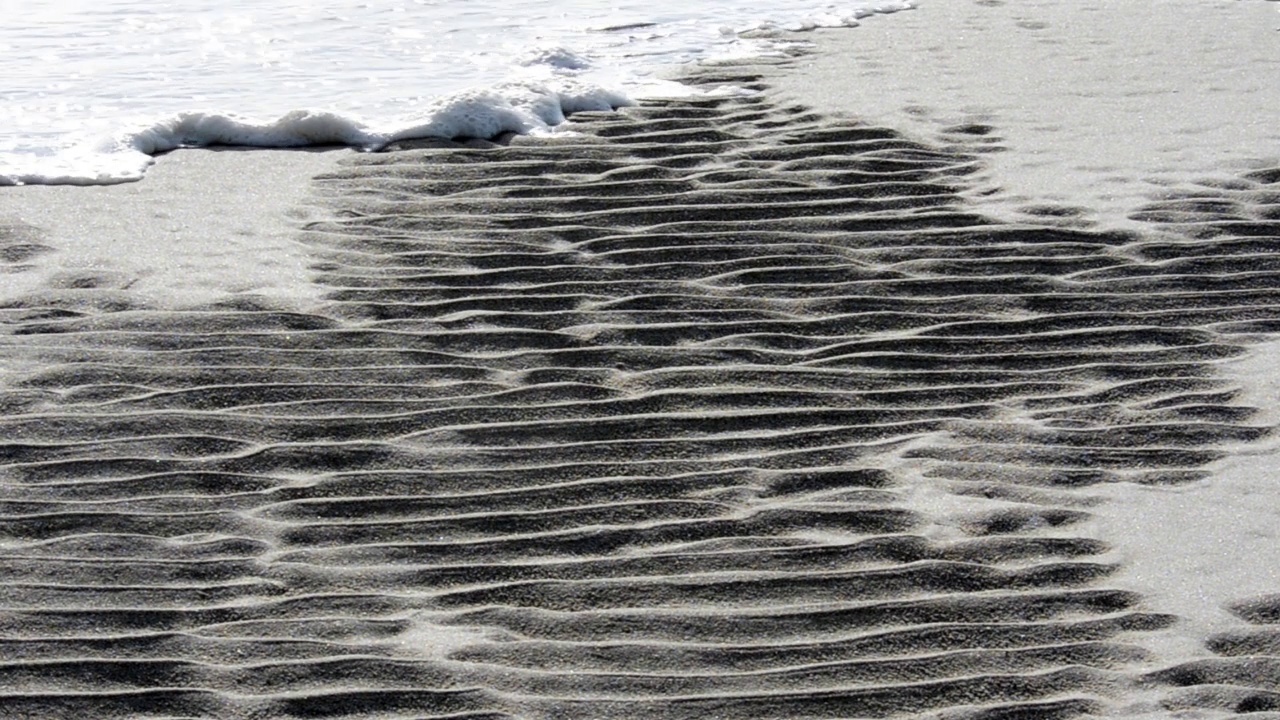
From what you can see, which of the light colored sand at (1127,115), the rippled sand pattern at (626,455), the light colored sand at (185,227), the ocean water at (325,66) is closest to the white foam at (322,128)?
the ocean water at (325,66)

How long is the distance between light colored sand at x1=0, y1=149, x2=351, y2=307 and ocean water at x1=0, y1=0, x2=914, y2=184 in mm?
198

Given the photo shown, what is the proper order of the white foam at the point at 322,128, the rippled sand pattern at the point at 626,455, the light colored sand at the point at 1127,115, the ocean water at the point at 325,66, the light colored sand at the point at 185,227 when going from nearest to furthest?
A: the rippled sand pattern at the point at 626,455 < the light colored sand at the point at 1127,115 < the light colored sand at the point at 185,227 < the white foam at the point at 322,128 < the ocean water at the point at 325,66

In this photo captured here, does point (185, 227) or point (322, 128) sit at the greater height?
point (322, 128)

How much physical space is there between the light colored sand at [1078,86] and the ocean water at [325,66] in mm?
667

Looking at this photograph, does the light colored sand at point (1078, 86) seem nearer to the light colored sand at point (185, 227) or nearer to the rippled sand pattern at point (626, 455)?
the rippled sand pattern at point (626, 455)

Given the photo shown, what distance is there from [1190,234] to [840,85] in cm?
228

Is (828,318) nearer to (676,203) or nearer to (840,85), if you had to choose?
(676,203)

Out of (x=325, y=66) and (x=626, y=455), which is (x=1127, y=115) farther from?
(x=325, y=66)

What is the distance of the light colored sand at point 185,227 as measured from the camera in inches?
210

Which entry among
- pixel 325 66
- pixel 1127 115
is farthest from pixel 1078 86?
pixel 325 66

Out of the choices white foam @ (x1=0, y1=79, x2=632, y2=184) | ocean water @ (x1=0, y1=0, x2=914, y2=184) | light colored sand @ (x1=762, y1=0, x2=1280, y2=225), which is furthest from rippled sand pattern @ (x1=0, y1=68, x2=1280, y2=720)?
ocean water @ (x1=0, y1=0, x2=914, y2=184)

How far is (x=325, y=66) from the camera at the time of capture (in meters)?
8.22

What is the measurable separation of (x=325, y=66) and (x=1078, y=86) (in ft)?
11.9

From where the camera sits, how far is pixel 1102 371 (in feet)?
15.7
